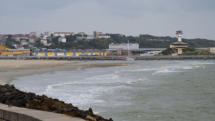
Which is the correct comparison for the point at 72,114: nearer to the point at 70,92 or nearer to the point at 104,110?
the point at 104,110

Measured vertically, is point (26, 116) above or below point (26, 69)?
above

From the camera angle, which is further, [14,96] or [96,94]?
[96,94]

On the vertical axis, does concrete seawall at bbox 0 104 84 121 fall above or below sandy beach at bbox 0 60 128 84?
above

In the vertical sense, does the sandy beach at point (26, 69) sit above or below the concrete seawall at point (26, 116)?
below

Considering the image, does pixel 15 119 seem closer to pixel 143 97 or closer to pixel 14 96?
pixel 14 96

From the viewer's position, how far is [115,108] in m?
16.7

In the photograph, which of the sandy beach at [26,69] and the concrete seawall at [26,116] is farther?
the sandy beach at [26,69]

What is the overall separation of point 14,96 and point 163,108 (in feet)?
23.3

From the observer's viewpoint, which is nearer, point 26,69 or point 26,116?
point 26,116

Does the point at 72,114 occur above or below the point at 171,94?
above

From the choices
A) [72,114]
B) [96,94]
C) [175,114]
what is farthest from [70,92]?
[72,114]

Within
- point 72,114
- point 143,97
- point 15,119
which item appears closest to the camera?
point 15,119

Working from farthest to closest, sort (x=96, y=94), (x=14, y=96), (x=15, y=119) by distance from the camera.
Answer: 1. (x=96, y=94)
2. (x=14, y=96)
3. (x=15, y=119)

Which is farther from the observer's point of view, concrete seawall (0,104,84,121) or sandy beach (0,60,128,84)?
sandy beach (0,60,128,84)
